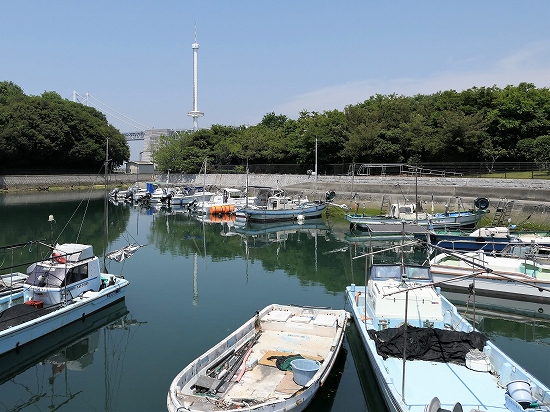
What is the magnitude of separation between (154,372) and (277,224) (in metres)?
30.4

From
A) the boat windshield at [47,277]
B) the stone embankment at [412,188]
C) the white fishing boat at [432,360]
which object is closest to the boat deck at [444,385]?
the white fishing boat at [432,360]

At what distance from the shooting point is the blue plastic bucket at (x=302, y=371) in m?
10.1

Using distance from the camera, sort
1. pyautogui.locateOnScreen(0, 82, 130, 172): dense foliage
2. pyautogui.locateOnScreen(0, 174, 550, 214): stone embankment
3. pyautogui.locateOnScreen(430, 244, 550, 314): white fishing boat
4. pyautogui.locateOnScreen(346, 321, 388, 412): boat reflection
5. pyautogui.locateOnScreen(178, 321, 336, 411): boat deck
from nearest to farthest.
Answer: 1. pyautogui.locateOnScreen(178, 321, 336, 411): boat deck
2. pyautogui.locateOnScreen(346, 321, 388, 412): boat reflection
3. pyautogui.locateOnScreen(430, 244, 550, 314): white fishing boat
4. pyautogui.locateOnScreen(0, 174, 550, 214): stone embankment
5. pyautogui.locateOnScreen(0, 82, 130, 172): dense foliage

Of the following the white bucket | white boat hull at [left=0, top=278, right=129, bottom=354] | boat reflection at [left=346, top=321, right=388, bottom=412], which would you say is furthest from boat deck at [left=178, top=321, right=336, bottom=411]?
white boat hull at [left=0, top=278, right=129, bottom=354]

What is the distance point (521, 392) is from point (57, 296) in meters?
13.4

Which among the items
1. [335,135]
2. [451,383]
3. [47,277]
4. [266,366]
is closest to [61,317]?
[47,277]

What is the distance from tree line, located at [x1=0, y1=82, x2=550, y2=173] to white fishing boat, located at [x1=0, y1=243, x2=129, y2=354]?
4218cm

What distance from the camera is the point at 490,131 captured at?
5069 cm

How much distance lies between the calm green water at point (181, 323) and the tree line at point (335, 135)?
76.1 ft

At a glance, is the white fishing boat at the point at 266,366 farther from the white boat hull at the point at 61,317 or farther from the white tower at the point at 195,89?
the white tower at the point at 195,89

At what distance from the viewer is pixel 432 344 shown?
11.4m

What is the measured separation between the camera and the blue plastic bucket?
10.1 meters

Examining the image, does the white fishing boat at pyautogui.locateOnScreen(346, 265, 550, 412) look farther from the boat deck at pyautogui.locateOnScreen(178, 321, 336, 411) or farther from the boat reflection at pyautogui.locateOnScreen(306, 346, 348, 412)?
the boat deck at pyautogui.locateOnScreen(178, 321, 336, 411)

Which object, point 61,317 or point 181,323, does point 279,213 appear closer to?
point 181,323
